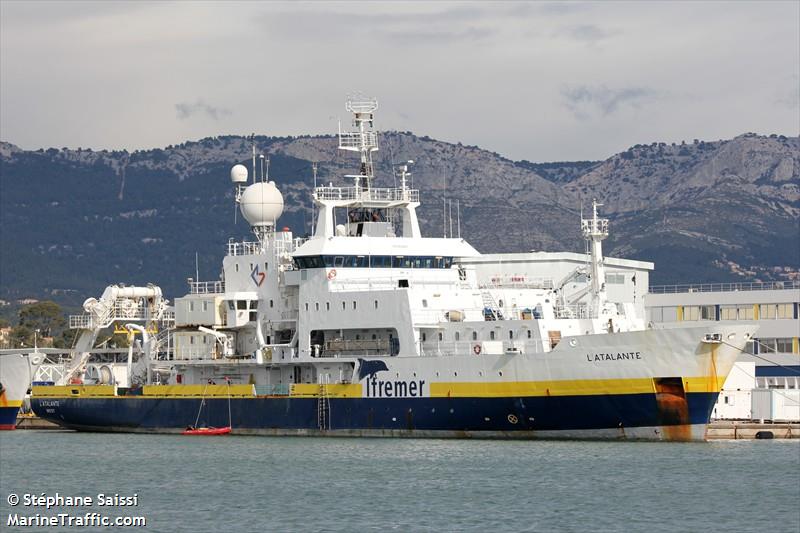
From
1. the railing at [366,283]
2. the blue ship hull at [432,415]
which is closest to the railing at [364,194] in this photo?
the railing at [366,283]

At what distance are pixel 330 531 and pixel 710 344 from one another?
16.6 m

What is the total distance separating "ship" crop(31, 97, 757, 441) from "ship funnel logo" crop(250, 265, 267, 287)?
0.22 ft

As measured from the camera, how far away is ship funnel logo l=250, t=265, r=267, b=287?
51984 millimetres

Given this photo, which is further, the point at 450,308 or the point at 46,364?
the point at 46,364

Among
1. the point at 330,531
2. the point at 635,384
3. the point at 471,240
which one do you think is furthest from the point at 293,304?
the point at 471,240

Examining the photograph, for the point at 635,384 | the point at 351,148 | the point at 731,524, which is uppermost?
the point at 351,148

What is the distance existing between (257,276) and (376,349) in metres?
6.30

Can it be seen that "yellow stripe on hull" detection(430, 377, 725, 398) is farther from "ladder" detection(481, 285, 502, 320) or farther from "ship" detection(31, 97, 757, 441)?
"ladder" detection(481, 285, 502, 320)

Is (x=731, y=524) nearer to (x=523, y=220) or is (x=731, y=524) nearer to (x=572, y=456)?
(x=572, y=456)

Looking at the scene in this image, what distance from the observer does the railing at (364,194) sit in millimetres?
50406

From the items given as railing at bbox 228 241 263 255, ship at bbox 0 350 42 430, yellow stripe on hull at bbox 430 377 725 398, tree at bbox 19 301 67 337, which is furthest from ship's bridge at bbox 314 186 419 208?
tree at bbox 19 301 67 337

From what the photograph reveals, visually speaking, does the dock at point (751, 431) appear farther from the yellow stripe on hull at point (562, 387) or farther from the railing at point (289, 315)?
the railing at point (289, 315)

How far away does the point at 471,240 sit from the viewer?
174000mm

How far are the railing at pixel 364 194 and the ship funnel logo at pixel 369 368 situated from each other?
5982 millimetres
